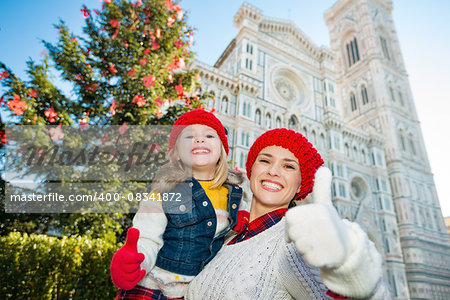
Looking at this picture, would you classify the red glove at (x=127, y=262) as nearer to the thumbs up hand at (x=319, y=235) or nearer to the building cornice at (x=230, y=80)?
the thumbs up hand at (x=319, y=235)

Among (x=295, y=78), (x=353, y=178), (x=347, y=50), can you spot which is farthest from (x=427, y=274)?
(x=347, y=50)

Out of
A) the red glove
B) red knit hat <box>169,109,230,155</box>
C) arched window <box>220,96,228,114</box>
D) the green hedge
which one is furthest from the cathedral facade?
the red glove

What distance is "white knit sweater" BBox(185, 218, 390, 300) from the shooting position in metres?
1.23

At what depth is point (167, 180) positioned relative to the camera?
202 cm

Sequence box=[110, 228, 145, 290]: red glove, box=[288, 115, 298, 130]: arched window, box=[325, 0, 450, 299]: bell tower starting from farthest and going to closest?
box=[325, 0, 450, 299]: bell tower < box=[288, 115, 298, 130]: arched window < box=[110, 228, 145, 290]: red glove

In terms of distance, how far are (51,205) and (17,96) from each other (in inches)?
79.2

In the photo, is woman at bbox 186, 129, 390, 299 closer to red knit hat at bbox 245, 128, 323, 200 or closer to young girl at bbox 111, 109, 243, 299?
red knit hat at bbox 245, 128, 323, 200

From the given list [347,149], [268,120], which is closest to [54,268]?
[268,120]

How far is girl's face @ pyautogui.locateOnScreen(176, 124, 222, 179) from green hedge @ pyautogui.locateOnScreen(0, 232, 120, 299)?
3965mm

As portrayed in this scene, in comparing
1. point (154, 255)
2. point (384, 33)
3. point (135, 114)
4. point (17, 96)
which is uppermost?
point (384, 33)

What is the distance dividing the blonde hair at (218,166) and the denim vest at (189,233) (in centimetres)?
22

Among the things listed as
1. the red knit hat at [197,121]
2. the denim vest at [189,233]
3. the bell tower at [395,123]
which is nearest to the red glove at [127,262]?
the denim vest at [189,233]

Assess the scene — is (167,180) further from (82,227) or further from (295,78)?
(295,78)

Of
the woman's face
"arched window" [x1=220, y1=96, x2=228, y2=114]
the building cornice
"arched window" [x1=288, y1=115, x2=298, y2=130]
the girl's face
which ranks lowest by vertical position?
the woman's face
